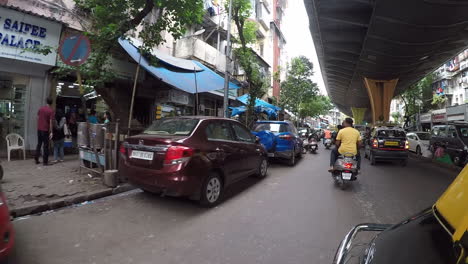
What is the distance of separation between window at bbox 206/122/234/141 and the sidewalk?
2349mm

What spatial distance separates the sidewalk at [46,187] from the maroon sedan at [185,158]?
0.98m

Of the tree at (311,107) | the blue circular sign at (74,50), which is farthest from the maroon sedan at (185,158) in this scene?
the tree at (311,107)

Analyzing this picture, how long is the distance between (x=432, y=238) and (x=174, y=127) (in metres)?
4.11

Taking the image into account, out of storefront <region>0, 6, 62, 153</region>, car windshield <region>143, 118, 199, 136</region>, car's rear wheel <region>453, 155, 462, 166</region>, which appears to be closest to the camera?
car windshield <region>143, 118, 199, 136</region>

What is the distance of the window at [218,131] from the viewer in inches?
185

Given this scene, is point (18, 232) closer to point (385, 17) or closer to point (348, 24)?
point (385, 17)

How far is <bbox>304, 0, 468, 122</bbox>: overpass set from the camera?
434 inches

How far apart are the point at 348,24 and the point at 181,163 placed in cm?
1433

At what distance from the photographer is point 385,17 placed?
1180 cm

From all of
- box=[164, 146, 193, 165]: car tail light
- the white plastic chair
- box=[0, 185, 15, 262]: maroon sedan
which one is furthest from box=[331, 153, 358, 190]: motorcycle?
the white plastic chair

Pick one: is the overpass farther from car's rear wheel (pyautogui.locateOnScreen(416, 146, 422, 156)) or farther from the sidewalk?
the sidewalk

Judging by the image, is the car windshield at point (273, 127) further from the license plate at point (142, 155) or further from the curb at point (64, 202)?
the license plate at point (142, 155)

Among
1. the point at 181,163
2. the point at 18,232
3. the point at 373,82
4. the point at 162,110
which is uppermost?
the point at 373,82

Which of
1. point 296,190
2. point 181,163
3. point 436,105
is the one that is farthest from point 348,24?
point 436,105
